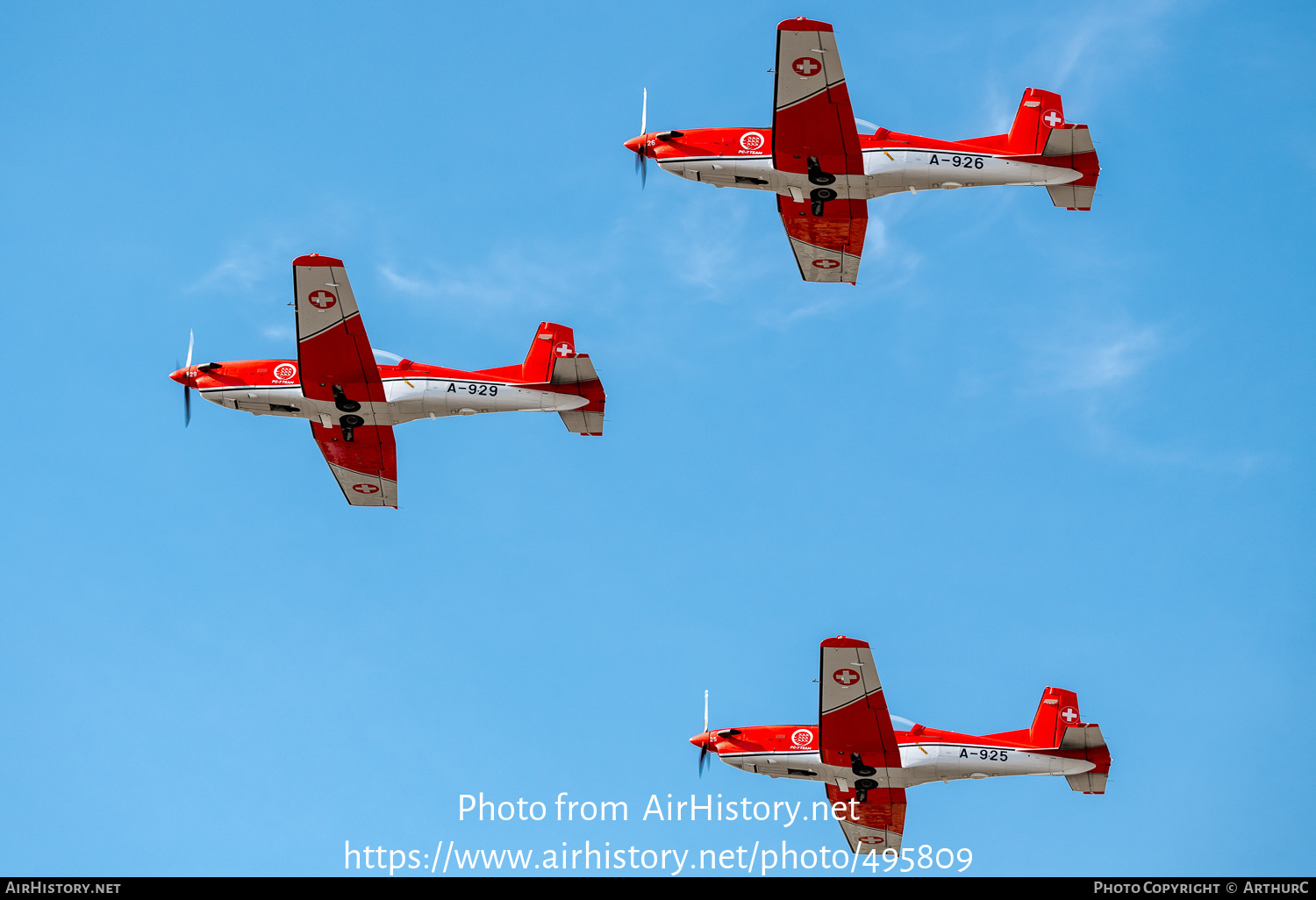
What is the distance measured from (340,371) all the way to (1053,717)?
2442cm

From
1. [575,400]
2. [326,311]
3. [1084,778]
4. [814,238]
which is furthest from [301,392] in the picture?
[1084,778]

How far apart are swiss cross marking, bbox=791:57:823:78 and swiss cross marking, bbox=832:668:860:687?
1680 cm

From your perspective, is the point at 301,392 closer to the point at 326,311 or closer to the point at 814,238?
the point at 326,311

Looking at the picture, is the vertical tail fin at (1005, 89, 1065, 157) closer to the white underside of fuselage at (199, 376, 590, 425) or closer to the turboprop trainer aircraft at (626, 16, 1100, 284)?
the turboprop trainer aircraft at (626, 16, 1100, 284)

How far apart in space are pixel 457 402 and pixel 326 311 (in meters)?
5.06

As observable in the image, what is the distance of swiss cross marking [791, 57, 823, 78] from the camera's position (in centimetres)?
4600

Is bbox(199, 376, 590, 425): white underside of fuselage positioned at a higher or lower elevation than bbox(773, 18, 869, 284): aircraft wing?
lower

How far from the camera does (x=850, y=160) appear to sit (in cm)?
4875

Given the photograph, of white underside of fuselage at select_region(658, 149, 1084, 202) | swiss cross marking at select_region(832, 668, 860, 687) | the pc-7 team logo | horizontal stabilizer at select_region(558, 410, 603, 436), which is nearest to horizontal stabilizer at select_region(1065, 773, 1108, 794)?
swiss cross marking at select_region(832, 668, 860, 687)

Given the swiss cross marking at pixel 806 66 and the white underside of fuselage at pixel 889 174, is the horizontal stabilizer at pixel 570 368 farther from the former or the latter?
the swiss cross marking at pixel 806 66

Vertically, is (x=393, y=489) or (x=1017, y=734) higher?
(x=393, y=489)

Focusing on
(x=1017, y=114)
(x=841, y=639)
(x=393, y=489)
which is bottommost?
(x=841, y=639)

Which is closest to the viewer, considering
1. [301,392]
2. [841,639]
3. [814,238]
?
[841,639]
